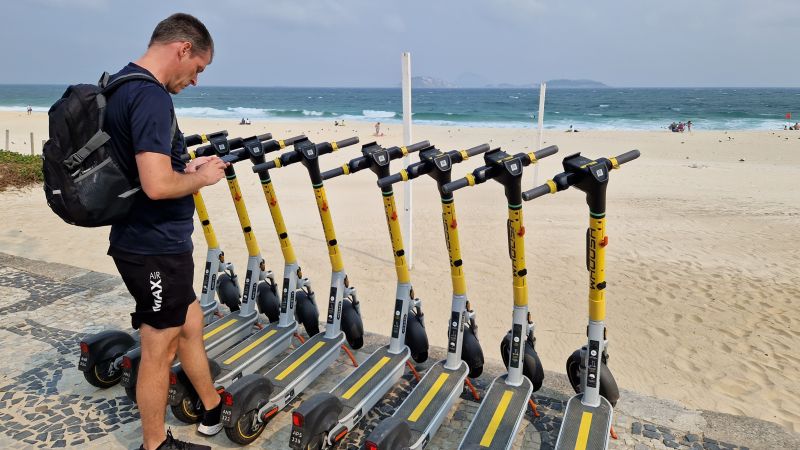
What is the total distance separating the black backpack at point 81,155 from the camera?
2.50 metres

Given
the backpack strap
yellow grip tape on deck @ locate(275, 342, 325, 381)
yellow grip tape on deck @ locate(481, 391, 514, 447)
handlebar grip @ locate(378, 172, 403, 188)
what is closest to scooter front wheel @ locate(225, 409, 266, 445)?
yellow grip tape on deck @ locate(275, 342, 325, 381)

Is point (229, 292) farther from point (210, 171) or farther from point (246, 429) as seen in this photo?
point (210, 171)

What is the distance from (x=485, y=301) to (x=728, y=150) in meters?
21.1

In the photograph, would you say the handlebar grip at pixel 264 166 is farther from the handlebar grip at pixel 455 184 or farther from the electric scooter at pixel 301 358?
the handlebar grip at pixel 455 184

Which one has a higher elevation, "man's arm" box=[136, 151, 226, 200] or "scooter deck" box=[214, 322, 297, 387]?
"man's arm" box=[136, 151, 226, 200]

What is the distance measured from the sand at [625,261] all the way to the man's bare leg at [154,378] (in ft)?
8.63

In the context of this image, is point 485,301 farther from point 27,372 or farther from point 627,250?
point 27,372

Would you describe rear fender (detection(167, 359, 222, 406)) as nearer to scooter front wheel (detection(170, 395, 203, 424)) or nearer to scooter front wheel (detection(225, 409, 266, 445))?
scooter front wheel (detection(170, 395, 203, 424))

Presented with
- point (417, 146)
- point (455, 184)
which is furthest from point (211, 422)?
point (417, 146)

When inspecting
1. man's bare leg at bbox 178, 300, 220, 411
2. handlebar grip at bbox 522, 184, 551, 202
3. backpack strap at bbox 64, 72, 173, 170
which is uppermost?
backpack strap at bbox 64, 72, 173, 170

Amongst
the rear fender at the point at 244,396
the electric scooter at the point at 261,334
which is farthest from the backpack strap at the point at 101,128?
the rear fender at the point at 244,396

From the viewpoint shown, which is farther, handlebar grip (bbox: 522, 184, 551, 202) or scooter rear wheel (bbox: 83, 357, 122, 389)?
scooter rear wheel (bbox: 83, 357, 122, 389)

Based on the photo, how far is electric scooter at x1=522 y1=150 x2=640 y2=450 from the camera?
3113 millimetres

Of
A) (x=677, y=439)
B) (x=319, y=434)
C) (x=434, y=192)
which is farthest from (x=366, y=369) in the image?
(x=434, y=192)
